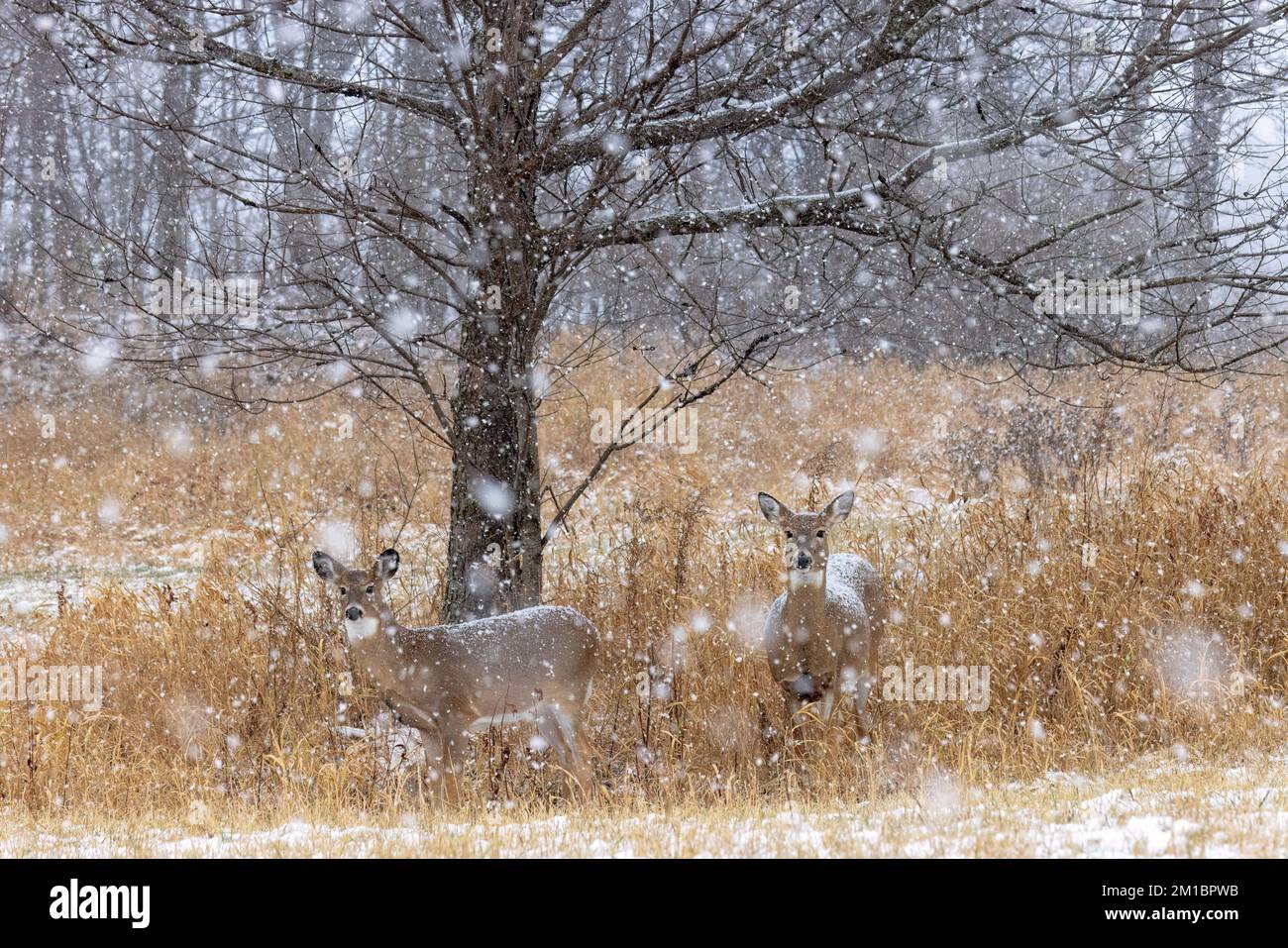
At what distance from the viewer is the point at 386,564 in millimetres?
5648

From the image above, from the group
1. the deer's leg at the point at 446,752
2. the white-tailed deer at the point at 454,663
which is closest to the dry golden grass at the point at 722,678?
the deer's leg at the point at 446,752

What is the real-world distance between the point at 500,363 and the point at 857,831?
357 centimetres

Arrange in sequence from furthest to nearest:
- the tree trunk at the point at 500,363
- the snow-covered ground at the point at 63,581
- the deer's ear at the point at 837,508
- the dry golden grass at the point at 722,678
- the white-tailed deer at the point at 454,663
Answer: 1. the snow-covered ground at the point at 63,581
2. the deer's ear at the point at 837,508
3. the dry golden grass at the point at 722,678
4. the tree trunk at the point at 500,363
5. the white-tailed deer at the point at 454,663

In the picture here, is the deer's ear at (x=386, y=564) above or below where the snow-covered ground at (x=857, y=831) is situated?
above

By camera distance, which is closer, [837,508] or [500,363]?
[837,508]

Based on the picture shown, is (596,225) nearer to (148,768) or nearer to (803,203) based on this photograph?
(803,203)

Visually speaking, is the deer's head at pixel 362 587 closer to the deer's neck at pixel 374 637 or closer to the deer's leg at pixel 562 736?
the deer's neck at pixel 374 637

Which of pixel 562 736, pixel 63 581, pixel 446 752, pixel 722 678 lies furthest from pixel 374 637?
pixel 63 581

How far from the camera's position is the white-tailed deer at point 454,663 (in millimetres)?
5711

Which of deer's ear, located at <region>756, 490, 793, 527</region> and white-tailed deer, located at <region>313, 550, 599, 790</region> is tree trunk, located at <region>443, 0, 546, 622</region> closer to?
white-tailed deer, located at <region>313, 550, 599, 790</region>

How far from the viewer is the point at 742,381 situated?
1988 centimetres

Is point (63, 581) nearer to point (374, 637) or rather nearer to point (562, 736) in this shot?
point (374, 637)

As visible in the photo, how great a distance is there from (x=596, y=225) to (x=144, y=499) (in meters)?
10.7
